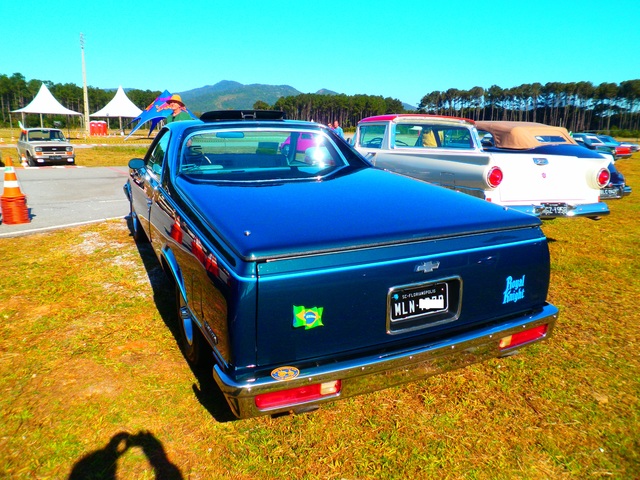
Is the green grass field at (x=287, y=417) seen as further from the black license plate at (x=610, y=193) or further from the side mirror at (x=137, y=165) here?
the black license plate at (x=610, y=193)

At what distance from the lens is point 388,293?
206 centimetres

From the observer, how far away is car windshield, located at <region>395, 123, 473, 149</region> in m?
7.73

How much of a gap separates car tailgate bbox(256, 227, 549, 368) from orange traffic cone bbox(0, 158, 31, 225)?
6675mm

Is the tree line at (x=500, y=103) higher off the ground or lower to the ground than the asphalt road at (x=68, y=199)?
higher

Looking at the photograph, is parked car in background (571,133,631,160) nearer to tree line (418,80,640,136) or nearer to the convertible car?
the convertible car

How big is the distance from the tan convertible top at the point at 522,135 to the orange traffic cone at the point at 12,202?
28.8 ft

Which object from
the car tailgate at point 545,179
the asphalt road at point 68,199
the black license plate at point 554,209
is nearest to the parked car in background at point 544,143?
the car tailgate at point 545,179

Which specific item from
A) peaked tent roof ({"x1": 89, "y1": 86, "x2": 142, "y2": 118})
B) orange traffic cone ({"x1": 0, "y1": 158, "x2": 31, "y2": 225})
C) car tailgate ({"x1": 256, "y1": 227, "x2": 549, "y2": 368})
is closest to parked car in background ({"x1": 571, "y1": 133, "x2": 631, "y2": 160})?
car tailgate ({"x1": 256, "y1": 227, "x2": 549, "y2": 368})

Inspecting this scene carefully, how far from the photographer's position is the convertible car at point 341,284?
1.88 m

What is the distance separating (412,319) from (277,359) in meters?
0.70

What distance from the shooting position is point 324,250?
193cm

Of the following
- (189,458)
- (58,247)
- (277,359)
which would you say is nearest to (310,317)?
(277,359)

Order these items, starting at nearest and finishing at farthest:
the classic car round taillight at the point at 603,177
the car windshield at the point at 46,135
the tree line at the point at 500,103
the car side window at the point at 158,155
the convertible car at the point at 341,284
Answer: the convertible car at the point at 341,284
the car side window at the point at 158,155
the classic car round taillight at the point at 603,177
the car windshield at the point at 46,135
the tree line at the point at 500,103

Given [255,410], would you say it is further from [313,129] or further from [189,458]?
[313,129]
